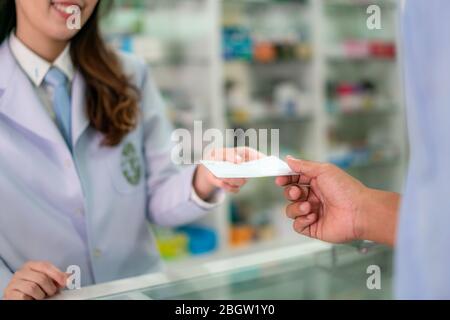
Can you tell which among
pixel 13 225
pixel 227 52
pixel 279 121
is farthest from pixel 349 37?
pixel 13 225

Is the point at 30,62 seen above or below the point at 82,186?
above

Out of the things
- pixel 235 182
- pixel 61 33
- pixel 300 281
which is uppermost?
pixel 61 33

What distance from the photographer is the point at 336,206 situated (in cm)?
94

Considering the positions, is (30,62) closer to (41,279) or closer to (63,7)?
(63,7)

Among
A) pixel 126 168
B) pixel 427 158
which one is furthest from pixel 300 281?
pixel 427 158

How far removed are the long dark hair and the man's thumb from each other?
1.56 feet

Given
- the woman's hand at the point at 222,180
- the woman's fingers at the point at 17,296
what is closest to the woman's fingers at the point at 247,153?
the woman's hand at the point at 222,180

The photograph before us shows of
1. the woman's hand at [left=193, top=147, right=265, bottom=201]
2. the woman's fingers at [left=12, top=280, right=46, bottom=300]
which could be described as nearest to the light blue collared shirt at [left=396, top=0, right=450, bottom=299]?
the woman's hand at [left=193, top=147, right=265, bottom=201]

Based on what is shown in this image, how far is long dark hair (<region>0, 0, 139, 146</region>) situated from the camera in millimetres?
1194

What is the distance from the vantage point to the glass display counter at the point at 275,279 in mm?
958

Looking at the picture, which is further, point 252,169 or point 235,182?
point 235,182

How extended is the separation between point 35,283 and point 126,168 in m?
0.43

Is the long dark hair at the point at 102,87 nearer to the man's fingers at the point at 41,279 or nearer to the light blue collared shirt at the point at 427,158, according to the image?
the man's fingers at the point at 41,279

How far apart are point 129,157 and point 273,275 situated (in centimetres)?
45
